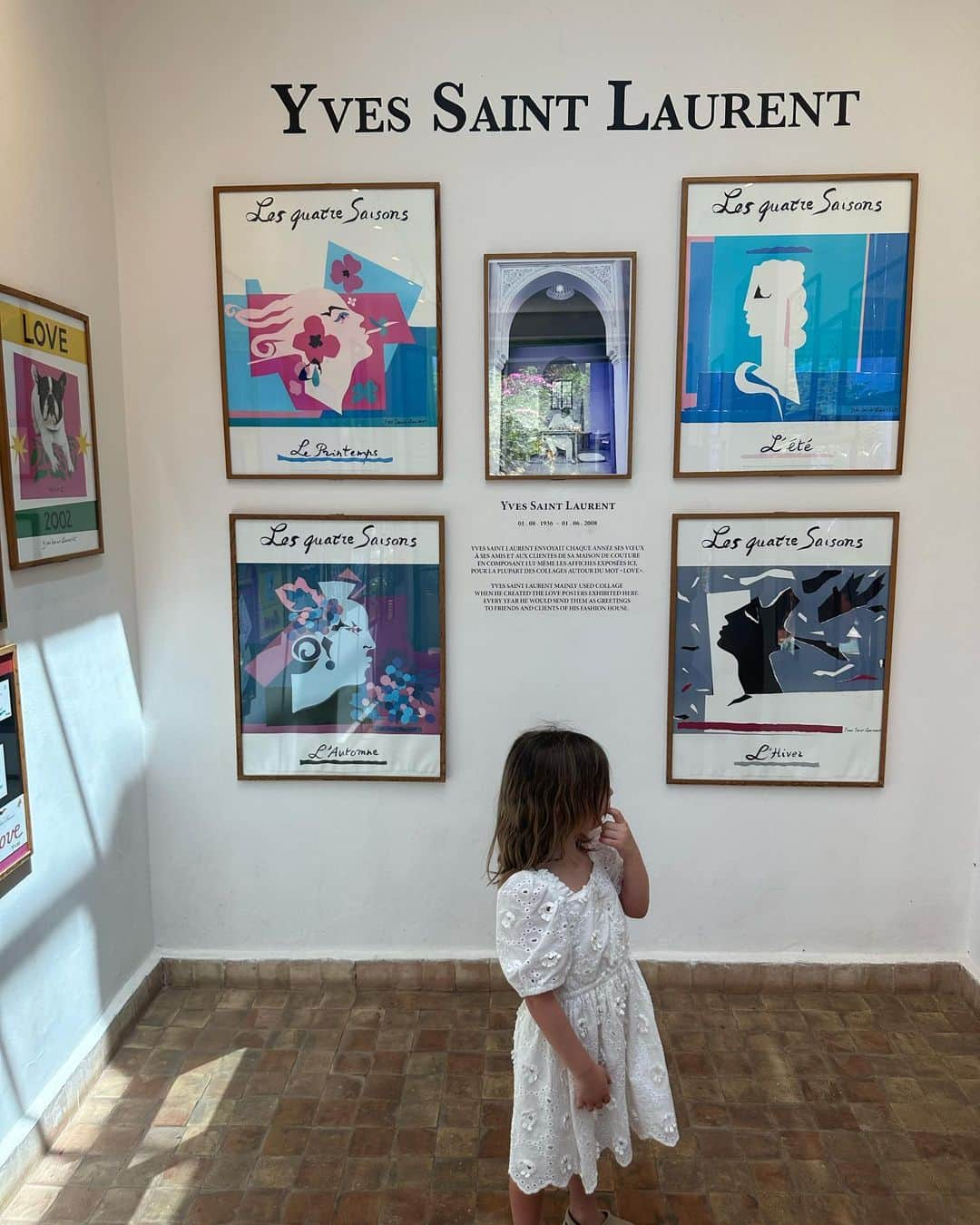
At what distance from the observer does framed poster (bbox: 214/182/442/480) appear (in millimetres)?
2561

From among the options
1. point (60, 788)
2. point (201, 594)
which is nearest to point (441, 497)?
point (201, 594)

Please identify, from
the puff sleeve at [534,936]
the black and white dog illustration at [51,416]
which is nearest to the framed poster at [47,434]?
the black and white dog illustration at [51,416]

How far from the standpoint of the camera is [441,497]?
268 cm

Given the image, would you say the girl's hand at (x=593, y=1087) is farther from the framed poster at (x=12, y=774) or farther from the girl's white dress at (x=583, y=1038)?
the framed poster at (x=12, y=774)

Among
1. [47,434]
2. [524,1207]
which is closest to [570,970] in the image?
[524,1207]

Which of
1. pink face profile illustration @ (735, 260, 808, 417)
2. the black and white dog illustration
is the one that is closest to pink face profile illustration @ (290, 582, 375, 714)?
the black and white dog illustration

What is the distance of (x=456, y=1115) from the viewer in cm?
229

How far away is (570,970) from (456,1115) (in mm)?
952

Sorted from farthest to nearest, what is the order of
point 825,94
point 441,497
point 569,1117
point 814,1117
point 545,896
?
point 441,497
point 825,94
point 814,1117
point 569,1117
point 545,896

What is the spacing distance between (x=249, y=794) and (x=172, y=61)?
2.29 metres

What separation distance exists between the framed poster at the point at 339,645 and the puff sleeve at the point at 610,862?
42.1 inches

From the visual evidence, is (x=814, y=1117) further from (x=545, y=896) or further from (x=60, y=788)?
(x=60, y=788)

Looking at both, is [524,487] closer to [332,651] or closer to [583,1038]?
[332,651]

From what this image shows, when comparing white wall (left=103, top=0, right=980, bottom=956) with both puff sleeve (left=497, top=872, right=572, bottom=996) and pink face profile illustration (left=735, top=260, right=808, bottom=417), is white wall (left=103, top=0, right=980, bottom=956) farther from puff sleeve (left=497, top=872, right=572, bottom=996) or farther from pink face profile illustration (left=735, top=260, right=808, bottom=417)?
puff sleeve (left=497, top=872, right=572, bottom=996)
